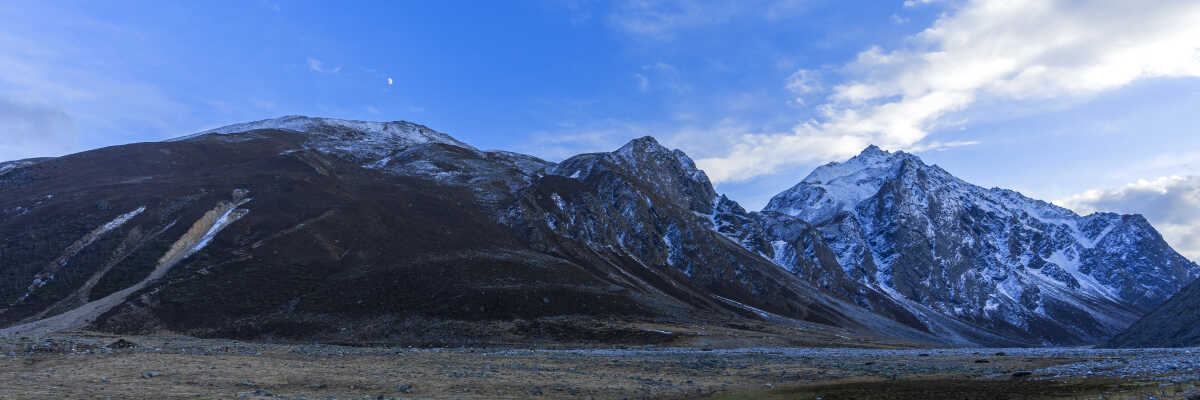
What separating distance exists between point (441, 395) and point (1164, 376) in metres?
34.5

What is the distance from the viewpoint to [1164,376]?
28.7 metres

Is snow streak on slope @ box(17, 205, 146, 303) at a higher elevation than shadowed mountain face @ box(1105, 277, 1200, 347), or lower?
higher

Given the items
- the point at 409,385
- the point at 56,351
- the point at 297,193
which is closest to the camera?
the point at 409,385

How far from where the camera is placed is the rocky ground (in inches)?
1052

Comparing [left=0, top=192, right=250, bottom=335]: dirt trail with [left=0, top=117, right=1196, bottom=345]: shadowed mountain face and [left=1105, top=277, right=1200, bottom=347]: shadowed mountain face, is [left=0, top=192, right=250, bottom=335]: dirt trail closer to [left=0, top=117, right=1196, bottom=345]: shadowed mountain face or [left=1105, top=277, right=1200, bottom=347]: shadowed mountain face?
[left=0, top=117, right=1196, bottom=345]: shadowed mountain face

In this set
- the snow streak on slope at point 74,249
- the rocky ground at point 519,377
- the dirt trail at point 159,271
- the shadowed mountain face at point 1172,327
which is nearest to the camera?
the rocky ground at point 519,377

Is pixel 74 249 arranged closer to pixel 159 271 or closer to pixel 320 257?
pixel 159 271

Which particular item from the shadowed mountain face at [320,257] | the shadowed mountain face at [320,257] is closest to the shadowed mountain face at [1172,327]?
the shadowed mountain face at [320,257]

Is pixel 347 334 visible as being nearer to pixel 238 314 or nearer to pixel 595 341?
pixel 238 314

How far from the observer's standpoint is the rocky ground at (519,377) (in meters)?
26.7

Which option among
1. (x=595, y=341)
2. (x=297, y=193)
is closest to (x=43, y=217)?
(x=297, y=193)

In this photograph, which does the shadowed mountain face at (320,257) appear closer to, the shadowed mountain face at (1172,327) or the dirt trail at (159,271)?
the dirt trail at (159,271)

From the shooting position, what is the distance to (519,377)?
36.6 m

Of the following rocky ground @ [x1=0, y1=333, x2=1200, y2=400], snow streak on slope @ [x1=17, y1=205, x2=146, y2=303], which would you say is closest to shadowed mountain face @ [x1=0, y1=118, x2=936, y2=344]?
snow streak on slope @ [x1=17, y1=205, x2=146, y2=303]
